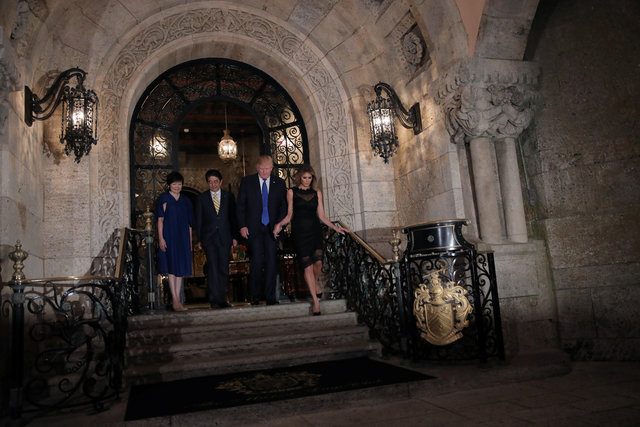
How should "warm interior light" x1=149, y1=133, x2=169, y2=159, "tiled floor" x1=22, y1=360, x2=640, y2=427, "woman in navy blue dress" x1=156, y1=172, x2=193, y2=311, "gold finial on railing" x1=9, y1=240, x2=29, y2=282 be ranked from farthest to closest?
"warm interior light" x1=149, y1=133, x2=169, y2=159, "woman in navy blue dress" x1=156, y1=172, x2=193, y2=311, "gold finial on railing" x1=9, y1=240, x2=29, y2=282, "tiled floor" x1=22, y1=360, x2=640, y2=427

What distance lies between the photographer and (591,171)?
6.04m

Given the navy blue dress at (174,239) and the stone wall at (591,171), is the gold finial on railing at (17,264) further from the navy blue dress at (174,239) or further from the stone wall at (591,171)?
the stone wall at (591,171)

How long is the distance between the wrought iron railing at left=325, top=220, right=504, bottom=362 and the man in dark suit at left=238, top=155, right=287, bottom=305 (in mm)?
1209

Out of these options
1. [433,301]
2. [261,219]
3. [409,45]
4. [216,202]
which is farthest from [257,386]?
[409,45]

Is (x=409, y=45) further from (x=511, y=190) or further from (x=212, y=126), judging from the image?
(x=212, y=126)

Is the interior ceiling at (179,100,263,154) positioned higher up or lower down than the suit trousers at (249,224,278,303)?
higher up

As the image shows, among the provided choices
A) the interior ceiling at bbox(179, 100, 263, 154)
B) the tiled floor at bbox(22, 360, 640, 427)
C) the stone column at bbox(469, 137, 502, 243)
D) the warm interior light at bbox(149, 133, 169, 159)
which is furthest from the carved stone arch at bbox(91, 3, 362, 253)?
the interior ceiling at bbox(179, 100, 263, 154)

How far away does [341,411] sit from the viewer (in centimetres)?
375

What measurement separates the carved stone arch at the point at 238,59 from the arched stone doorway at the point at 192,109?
0.73 feet

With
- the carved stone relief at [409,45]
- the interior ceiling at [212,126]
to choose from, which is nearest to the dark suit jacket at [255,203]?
the carved stone relief at [409,45]

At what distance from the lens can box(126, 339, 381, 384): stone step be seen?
459cm

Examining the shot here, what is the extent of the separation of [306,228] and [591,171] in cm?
349

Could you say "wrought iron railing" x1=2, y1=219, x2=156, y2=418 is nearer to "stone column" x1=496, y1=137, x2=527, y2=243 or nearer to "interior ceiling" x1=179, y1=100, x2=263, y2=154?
"stone column" x1=496, y1=137, x2=527, y2=243

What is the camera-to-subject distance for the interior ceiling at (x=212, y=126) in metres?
14.1
